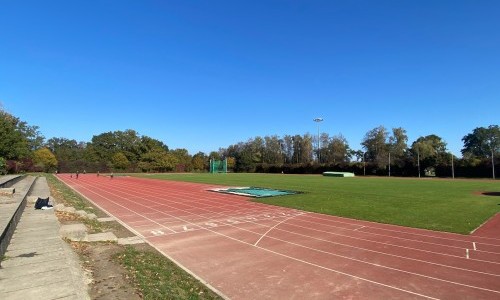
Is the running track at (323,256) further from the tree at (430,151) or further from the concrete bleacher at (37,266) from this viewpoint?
the tree at (430,151)

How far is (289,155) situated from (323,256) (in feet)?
320

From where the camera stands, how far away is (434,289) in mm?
6469

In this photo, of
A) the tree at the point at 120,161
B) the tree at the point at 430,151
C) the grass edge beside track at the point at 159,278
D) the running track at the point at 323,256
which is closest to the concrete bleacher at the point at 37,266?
the grass edge beside track at the point at 159,278

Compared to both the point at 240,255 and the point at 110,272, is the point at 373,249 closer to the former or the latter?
the point at 240,255

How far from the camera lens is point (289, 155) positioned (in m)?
106

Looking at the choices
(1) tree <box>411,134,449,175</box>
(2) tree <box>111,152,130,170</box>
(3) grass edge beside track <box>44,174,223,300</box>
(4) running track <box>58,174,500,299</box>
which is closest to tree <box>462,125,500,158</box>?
(1) tree <box>411,134,449,175</box>

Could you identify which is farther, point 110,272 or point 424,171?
point 424,171

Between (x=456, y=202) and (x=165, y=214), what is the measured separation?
15360mm

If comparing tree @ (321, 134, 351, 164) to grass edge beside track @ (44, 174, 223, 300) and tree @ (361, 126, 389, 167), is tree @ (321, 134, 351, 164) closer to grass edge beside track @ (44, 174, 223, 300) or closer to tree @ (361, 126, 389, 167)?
tree @ (361, 126, 389, 167)

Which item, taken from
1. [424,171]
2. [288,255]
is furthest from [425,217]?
[424,171]

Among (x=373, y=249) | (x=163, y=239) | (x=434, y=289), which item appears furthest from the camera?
(x=163, y=239)

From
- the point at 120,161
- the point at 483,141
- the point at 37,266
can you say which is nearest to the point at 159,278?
the point at 37,266

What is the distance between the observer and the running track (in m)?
6.53

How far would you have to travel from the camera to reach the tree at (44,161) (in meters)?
77.2
